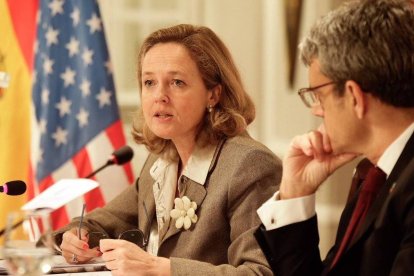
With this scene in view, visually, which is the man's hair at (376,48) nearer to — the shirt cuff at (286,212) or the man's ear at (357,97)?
the man's ear at (357,97)

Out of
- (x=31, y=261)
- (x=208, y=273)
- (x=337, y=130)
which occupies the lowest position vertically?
(x=208, y=273)

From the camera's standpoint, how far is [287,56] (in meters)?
4.62

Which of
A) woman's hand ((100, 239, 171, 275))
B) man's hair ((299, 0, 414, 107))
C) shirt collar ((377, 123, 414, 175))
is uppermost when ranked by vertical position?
man's hair ((299, 0, 414, 107))

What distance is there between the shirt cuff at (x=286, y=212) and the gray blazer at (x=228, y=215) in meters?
0.30

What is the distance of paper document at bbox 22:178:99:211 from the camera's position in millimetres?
2271

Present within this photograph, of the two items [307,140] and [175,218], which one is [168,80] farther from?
[307,140]

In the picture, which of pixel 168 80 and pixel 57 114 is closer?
pixel 168 80

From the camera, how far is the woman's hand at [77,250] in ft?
8.12

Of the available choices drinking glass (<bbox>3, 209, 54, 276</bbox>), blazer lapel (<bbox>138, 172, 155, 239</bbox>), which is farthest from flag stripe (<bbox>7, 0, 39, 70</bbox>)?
drinking glass (<bbox>3, 209, 54, 276</bbox>)

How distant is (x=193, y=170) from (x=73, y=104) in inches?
48.8

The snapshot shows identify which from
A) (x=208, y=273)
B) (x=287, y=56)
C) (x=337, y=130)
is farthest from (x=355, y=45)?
(x=287, y=56)

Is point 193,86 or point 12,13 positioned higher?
point 12,13

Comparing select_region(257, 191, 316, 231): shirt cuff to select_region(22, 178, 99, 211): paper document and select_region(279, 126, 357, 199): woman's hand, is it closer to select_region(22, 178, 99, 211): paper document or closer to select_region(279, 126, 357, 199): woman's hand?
select_region(279, 126, 357, 199): woman's hand

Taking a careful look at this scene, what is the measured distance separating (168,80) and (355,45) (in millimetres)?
998
